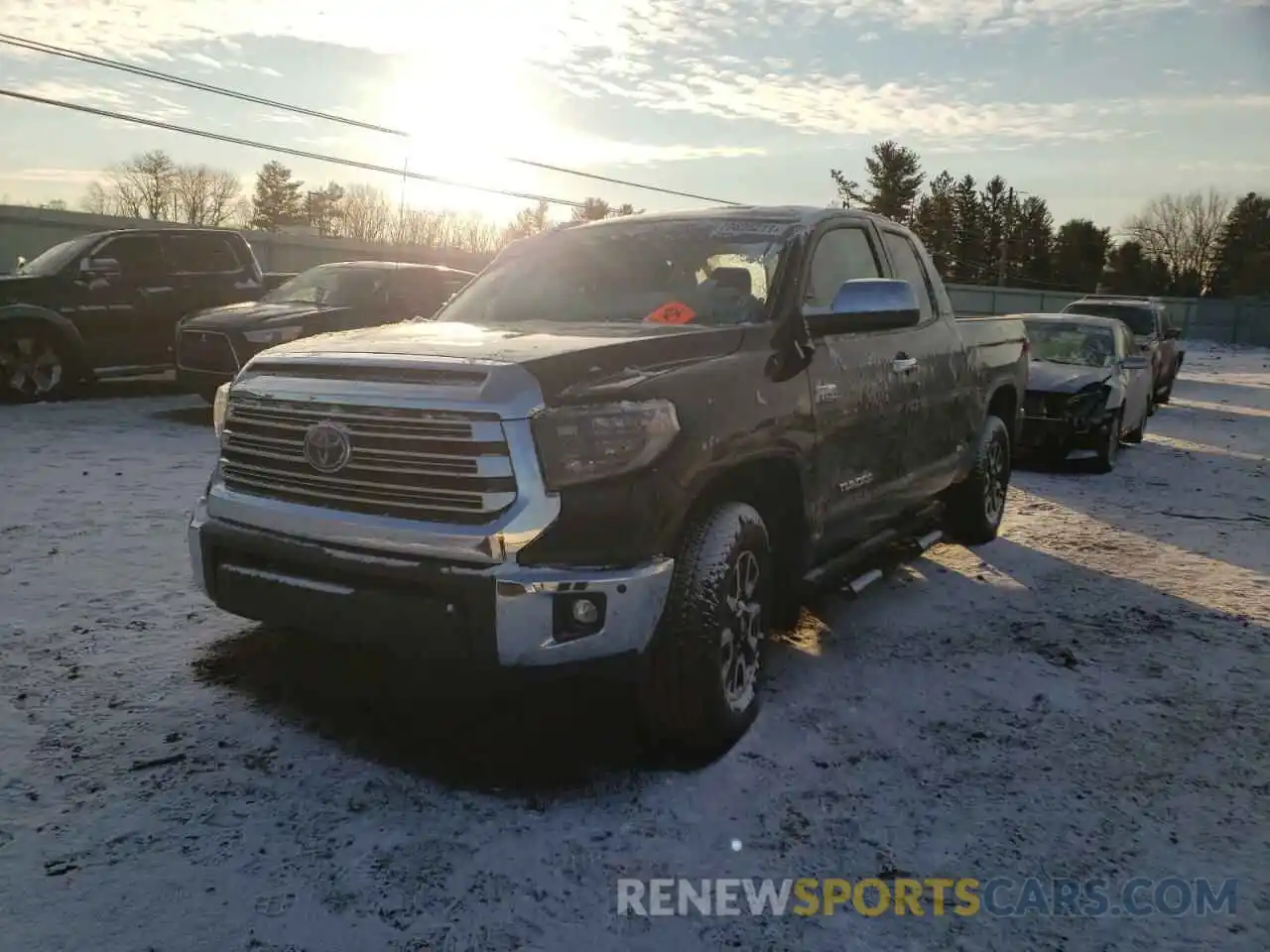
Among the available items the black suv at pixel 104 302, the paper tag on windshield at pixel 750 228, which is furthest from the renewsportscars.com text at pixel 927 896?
the black suv at pixel 104 302

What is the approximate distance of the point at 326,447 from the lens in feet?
10.8

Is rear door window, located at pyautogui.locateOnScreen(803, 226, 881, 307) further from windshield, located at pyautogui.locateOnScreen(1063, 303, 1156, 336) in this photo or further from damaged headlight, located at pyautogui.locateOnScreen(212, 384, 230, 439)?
windshield, located at pyautogui.locateOnScreen(1063, 303, 1156, 336)

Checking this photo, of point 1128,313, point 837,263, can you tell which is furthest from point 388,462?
point 1128,313

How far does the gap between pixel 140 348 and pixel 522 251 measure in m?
9.14

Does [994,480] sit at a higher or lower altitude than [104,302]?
lower

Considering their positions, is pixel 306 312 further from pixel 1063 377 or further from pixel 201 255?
pixel 1063 377

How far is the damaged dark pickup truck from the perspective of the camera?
2992 mm

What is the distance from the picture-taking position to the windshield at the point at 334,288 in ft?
36.5

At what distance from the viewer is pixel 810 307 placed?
4.20 metres

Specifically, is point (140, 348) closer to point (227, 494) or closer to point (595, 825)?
point (227, 494)

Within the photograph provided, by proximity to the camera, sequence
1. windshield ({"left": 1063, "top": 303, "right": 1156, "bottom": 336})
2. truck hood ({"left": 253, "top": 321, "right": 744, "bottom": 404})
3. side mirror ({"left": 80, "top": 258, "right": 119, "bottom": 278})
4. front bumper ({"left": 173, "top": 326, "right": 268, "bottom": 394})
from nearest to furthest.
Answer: truck hood ({"left": 253, "top": 321, "right": 744, "bottom": 404}) → front bumper ({"left": 173, "top": 326, "right": 268, "bottom": 394}) → side mirror ({"left": 80, "top": 258, "right": 119, "bottom": 278}) → windshield ({"left": 1063, "top": 303, "right": 1156, "bottom": 336})

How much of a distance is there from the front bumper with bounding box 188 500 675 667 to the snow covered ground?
1.67ft

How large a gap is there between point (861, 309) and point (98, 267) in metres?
10.7

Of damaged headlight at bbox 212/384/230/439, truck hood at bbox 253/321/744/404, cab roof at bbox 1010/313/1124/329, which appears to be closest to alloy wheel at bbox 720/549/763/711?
truck hood at bbox 253/321/744/404
